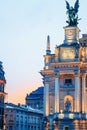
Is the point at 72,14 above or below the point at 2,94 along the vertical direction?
above

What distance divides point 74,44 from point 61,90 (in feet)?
28.9

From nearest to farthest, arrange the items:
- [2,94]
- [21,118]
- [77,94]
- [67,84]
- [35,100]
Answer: [77,94], [67,84], [2,94], [21,118], [35,100]

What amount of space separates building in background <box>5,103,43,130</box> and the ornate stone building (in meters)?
31.4

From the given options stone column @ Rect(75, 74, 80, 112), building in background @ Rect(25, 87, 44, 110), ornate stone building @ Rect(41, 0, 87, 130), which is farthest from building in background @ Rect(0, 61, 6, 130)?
building in background @ Rect(25, 87, 44, 110)

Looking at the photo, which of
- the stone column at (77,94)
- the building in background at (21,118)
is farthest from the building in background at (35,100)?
the stone column at (77,94)

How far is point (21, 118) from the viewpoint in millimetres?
126500

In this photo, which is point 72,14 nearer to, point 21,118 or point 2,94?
point 2,94

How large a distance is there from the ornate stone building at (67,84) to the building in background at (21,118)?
3143 centimetres

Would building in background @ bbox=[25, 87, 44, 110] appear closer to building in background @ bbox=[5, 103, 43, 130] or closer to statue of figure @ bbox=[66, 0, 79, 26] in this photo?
building in background @ bbox=[5, 103, 43, 130]

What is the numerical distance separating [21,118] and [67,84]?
43631mm

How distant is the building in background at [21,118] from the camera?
119562mm

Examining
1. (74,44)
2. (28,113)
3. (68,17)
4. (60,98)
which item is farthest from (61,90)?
(28,113)

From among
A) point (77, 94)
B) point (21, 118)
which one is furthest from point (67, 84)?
point (21, 118)

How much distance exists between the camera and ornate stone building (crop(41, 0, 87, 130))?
8288cm
